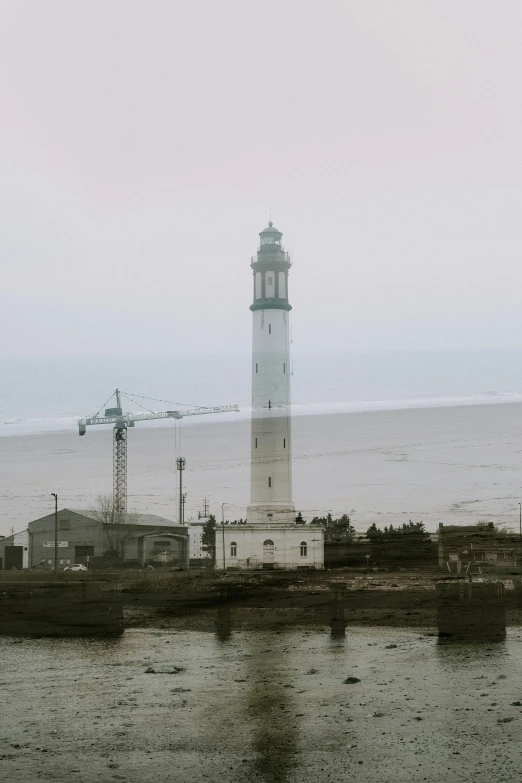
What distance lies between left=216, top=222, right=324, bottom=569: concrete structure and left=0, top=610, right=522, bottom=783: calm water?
10093mm

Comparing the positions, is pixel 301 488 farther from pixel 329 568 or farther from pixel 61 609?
pixel 61 609

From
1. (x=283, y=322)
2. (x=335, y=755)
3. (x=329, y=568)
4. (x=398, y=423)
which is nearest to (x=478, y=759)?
(x=335, y=755)

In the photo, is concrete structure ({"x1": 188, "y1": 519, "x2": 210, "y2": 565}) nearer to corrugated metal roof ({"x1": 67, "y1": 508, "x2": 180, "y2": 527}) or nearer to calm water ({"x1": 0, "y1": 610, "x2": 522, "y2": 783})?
corrugated metal roof ({"x1": 67, "y1": 508, "x2": 180, "y2": 527})

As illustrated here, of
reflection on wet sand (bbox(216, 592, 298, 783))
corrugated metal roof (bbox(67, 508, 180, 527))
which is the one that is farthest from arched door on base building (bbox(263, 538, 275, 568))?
reflection on wet sand (bbox(216, 592, 298, 783))

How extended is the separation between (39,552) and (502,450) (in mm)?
53525

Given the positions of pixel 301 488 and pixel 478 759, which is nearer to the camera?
pixel 478 759

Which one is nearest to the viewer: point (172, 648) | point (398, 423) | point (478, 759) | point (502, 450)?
point (478, 759)

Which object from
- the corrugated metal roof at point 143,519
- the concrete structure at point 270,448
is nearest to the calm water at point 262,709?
the concrete structure at point 270,448

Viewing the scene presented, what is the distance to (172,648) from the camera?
13.0 metres

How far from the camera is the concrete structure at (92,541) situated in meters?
24.3

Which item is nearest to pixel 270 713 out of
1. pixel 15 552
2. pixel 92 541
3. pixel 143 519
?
pixel 92 541

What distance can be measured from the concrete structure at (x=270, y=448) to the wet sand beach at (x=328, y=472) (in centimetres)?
807

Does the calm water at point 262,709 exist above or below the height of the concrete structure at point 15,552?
below

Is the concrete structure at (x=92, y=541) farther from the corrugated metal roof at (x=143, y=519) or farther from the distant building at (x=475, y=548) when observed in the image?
the distant building at (x=475, y=548)
